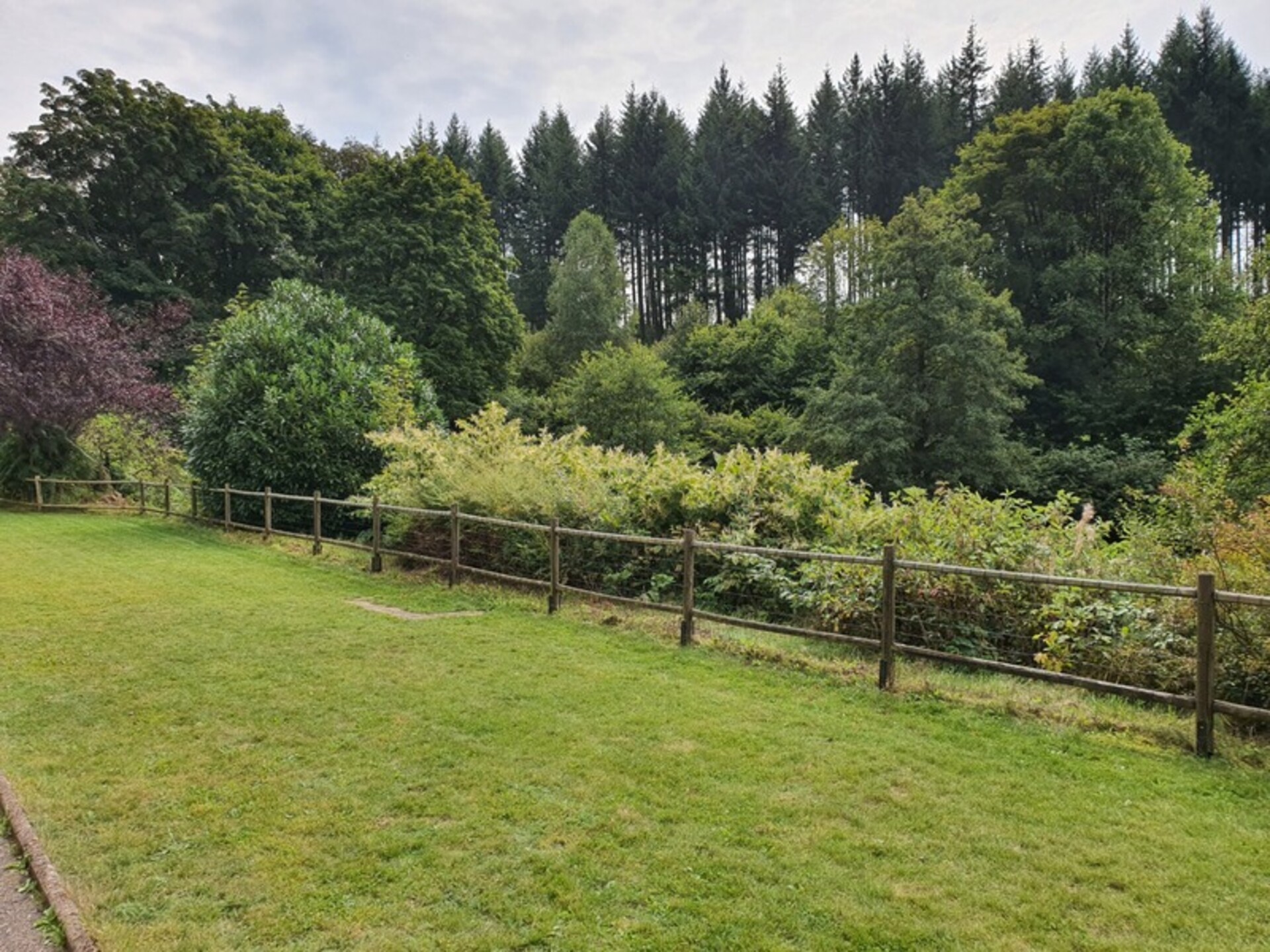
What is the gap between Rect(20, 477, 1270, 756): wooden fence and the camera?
4.35 metres

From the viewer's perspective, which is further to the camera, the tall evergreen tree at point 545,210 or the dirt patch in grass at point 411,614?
the tall evergreen tree at point 545,210

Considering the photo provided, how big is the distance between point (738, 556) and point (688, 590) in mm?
1501

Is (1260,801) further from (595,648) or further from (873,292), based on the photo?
(873,292)

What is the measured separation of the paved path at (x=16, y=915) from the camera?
262cm

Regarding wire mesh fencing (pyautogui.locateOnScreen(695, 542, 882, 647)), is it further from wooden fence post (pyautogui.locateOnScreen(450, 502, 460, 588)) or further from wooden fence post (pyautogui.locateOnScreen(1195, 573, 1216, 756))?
wooden fence post (pyautogui.locateOnScreen(450, 502, 460, 588))

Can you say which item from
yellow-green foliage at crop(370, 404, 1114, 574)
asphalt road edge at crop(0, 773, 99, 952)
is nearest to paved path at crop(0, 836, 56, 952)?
asphalt road edge at crop(0, 773, 99, 952)

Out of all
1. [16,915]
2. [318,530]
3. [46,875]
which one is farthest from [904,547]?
[318,530]

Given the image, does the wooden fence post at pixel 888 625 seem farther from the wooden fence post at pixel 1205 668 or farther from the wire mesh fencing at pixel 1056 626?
the wooden fence post at pixel 1205 668

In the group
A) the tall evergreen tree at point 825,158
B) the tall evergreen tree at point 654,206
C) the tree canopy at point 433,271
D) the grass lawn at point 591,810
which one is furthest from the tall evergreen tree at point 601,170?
the grass lawn at point 591,810

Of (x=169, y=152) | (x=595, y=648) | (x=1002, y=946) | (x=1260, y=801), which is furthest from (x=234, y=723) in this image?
(x=169, y=152)

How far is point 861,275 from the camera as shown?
25.0 metres

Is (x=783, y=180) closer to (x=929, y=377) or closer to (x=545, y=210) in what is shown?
(x=545, y=210)

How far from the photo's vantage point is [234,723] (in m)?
4.77

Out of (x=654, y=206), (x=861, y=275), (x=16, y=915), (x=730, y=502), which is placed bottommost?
(x=16, y=915)
